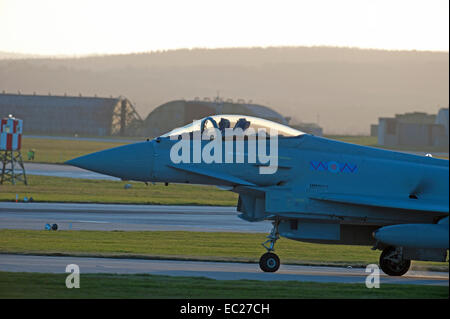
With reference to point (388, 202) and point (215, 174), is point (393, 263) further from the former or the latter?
point (215, 174)

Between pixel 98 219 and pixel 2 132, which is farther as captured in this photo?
pixel 2 132

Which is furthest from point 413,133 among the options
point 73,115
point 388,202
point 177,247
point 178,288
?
point 178,288

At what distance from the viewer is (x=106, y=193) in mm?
45906

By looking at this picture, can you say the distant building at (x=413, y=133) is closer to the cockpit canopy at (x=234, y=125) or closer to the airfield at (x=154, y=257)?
the airfield at (x=154, y=257)

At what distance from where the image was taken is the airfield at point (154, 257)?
17.5 m

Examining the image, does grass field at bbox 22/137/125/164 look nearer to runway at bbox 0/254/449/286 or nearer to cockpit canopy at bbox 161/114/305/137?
runway at bbox 0/254/449/286

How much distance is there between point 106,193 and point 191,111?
3821 inches

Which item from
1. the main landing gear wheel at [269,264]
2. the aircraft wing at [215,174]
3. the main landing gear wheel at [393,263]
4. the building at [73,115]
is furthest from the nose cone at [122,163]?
the building at [73,115]

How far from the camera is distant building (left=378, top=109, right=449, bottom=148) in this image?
410ft

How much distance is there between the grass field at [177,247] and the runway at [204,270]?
947mm

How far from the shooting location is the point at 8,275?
15656 millimetres
